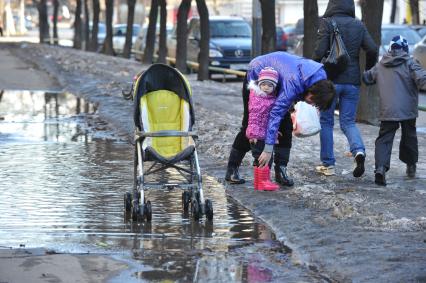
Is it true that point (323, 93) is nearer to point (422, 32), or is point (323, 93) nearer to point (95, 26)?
point (422, 32)

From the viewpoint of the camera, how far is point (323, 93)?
27.0 ft

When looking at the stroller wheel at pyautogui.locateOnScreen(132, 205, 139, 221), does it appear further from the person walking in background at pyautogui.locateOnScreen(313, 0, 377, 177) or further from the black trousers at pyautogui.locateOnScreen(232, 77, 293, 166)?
the person walking in background at pyautogui.locateOnScreen(313, 0, 377, 177)

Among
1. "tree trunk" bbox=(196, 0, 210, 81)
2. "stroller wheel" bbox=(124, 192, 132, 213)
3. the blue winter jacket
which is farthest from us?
"tree trunk" bbox=(196, 0, 210, 81)

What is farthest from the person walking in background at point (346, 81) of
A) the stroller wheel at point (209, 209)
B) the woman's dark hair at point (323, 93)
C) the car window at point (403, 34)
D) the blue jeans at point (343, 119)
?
the car window at point (403, 34)

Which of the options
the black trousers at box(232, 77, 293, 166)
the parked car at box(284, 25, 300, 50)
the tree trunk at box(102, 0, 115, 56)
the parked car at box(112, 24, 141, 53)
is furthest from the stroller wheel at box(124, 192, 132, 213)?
the parked car at box(284, 25, 300, 50)

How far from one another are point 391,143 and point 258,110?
157 centimetres

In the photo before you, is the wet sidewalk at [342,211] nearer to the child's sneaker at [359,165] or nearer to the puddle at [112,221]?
the child's sneaker at [359,165]

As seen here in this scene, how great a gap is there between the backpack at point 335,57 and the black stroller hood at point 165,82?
1805 mm

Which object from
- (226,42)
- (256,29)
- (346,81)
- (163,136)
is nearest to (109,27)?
(226,42)

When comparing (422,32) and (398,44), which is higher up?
(398,44)

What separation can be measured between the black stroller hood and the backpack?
71.1 inches

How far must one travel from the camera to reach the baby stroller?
26.0 feet

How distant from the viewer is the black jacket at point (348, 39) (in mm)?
9781

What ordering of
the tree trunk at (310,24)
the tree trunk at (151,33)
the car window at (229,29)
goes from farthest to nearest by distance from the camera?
the tree trunk at (151,33) < the car window at (229,29) < the tree trunk at (310,24)
